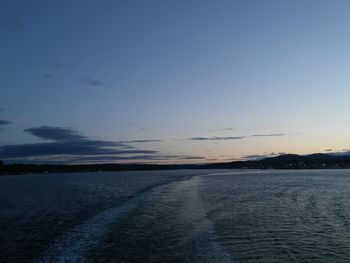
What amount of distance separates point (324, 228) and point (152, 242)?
11.9m

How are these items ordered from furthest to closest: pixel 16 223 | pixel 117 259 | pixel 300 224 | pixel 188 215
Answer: pixel 188 215 < pixel 16 223 < pixel 300 224 < pixel 117 259

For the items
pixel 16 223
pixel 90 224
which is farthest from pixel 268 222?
pixel 16 223

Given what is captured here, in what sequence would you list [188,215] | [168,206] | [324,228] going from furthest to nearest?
[168,206] → [188,215] → [324,228]

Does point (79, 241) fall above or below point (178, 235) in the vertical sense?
below

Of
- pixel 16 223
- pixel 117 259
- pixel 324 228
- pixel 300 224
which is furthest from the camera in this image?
pixel 16 223

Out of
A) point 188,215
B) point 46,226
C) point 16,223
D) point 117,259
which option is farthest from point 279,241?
point 16,223

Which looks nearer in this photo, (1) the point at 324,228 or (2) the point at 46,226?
(1) the point at 324,228

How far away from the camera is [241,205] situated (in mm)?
43375

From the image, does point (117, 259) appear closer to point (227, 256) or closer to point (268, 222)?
point (227, 256)

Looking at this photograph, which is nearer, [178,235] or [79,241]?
[79,241]

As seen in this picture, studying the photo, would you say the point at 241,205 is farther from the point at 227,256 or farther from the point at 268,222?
the point at 227,256

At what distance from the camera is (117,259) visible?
63.1 ft

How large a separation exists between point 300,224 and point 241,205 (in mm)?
14381

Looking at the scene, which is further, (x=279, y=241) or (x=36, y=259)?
(x=279, y=241)
